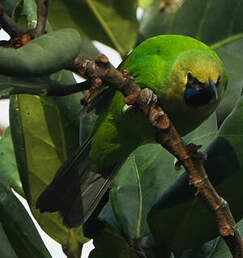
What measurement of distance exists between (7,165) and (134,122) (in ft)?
1.52

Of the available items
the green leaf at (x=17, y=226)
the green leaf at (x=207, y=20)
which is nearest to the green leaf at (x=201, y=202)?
the green leaf at (x=17, y=226)

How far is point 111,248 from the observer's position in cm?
156

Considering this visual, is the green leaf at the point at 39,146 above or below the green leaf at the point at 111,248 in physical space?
above

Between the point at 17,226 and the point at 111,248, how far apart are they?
298mm

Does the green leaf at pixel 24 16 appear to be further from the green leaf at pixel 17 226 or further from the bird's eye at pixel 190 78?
the bird's eye at pixel 190 78

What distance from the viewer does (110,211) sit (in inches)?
65.0

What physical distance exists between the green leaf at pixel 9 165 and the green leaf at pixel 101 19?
485 millimetres

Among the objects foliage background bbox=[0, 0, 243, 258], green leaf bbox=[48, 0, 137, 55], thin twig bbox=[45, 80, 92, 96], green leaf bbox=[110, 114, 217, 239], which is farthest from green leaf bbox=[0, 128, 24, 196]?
thin twig bbox=[45, 80, 92, 96]

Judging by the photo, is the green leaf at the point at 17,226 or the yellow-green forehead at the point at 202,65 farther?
the yellow-green forehead at the point at 202,65

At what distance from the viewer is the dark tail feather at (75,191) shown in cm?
168

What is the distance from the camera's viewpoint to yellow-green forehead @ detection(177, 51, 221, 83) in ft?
5.91

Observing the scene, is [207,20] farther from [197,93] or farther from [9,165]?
[9,165]

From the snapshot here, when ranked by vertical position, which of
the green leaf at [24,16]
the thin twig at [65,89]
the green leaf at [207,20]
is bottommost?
the green leaf at [207,20]

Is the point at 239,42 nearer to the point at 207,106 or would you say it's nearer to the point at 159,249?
the point at 207,106
